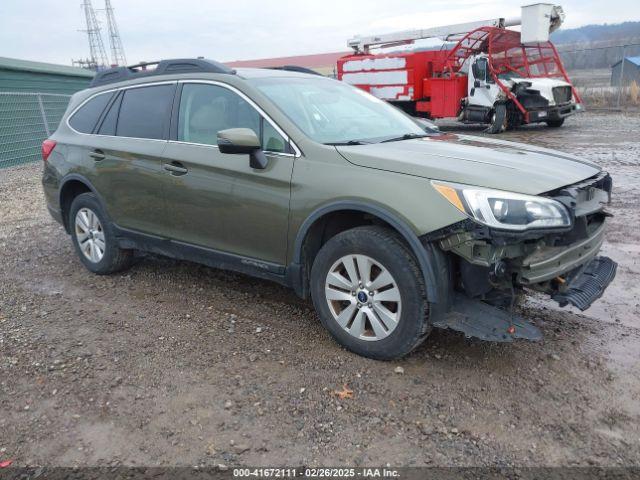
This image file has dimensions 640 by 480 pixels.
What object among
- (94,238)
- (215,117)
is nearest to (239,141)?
(215,117)

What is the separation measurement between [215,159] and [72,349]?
1628 millimetres

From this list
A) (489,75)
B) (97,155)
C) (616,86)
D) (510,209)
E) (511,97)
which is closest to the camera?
(510,209)

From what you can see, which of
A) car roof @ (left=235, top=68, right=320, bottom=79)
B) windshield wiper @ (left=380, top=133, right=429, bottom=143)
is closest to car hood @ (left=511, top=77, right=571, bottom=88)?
car roof @ (left=235, top=68, right=320, bottom=79)

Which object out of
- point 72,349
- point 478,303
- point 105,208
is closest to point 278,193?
point 478,303

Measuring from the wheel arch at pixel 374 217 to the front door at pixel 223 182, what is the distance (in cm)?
14

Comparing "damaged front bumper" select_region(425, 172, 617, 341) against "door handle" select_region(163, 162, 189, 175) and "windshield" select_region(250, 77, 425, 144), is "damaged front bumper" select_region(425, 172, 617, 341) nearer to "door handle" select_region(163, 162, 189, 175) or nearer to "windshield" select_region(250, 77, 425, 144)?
"windshield" select_region(250, 77, 425, 144)

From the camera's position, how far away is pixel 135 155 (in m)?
4.53

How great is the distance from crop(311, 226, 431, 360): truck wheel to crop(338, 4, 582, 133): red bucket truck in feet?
43.8

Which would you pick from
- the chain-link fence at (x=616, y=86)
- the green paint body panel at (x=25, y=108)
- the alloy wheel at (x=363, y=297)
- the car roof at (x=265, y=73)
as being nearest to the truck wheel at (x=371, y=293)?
the alloy wheel at (x=363, y=297)

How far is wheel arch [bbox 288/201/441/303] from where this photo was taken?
3064mm

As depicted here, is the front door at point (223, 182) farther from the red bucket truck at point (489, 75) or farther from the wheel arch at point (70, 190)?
the red bucket truck at point (489, 75)

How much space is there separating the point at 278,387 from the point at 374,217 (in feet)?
3.79

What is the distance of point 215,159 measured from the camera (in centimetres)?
398

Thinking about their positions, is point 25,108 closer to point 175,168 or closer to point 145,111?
point 145,111
